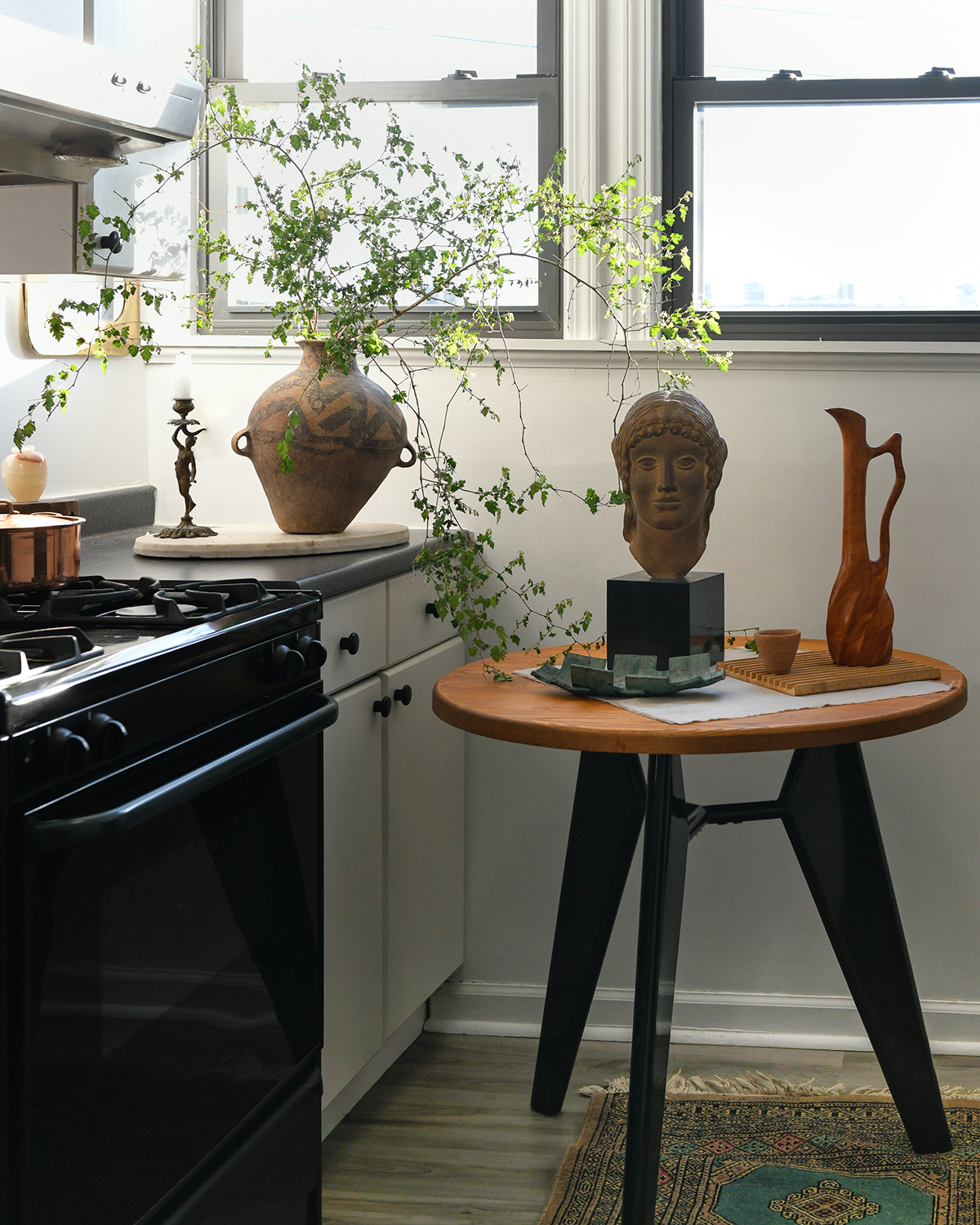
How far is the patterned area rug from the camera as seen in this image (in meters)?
1.99

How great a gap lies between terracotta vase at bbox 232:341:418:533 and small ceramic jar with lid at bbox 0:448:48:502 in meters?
0.36

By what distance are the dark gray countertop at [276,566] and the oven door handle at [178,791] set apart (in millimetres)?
275

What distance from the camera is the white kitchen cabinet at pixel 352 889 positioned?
6.51 feet

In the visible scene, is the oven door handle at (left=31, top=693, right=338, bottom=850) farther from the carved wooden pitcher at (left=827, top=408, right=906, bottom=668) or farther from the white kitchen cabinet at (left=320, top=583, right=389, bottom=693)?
the carved wooden pitcher at (left=827, top=408, right=906, bottom=668)

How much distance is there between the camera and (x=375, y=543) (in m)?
2.26

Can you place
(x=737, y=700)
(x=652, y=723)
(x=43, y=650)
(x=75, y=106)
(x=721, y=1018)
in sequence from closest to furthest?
(x=43, y=650) → (x=75, y=106) → (x=652, y=723) → (x=737, y=700) → (x=721, y=1018)

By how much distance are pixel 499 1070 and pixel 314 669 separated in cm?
114

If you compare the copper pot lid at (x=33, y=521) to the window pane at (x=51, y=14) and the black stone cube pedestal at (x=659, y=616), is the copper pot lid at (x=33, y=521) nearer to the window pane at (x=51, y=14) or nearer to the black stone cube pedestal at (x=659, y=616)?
the window pane at (x=51, y=14)

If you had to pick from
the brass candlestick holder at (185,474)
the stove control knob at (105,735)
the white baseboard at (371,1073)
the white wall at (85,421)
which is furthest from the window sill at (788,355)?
the stove control knob at (105,735)

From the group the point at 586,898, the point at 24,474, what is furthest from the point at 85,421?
the point at 586,898

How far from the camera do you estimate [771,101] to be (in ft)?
8.50

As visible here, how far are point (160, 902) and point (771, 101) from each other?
201cm

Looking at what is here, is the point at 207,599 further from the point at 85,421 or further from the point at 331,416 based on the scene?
the point at 85,421

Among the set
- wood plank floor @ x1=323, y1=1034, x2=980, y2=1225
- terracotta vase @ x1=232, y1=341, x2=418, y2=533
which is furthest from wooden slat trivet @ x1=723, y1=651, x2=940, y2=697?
wood plank floor @ x1=323, y1=1034, x2=980, y2=1225
